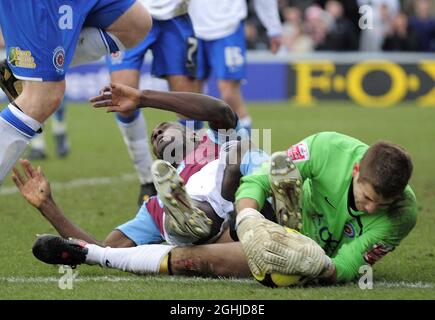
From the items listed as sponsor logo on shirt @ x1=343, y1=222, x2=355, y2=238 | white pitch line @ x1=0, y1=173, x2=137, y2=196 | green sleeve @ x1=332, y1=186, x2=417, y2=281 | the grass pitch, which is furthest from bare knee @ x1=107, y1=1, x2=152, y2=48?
white pitch line @ x1=0, y1=173, x2=137, y2=196

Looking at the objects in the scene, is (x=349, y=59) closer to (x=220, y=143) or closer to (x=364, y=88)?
(x=364, y=88)

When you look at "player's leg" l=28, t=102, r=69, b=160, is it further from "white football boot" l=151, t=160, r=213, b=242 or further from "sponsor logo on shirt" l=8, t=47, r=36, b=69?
"white football boot" l=151, t=160, r=213, b=242

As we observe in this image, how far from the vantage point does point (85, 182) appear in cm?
917

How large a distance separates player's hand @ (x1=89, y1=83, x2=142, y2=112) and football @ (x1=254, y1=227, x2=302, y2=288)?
45.7 inches

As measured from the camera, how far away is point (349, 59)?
61.6 feet

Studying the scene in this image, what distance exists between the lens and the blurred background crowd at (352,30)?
19516mm

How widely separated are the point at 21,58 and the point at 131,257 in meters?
1.18

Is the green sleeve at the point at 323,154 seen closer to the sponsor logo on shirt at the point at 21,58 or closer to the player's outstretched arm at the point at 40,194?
the player's outstretched arm at the point at 40,194

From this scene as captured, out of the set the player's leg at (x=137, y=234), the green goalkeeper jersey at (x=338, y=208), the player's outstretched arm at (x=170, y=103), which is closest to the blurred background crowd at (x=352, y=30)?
the player's outstretched arm at (x=170, y=103)

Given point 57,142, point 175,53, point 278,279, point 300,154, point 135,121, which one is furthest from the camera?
point 57,142

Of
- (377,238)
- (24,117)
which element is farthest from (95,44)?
(377,238)

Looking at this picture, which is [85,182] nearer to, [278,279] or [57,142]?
[57,142]

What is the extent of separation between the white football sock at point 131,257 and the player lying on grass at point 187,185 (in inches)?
5.1

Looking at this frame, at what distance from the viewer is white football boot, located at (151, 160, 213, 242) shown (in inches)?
194
